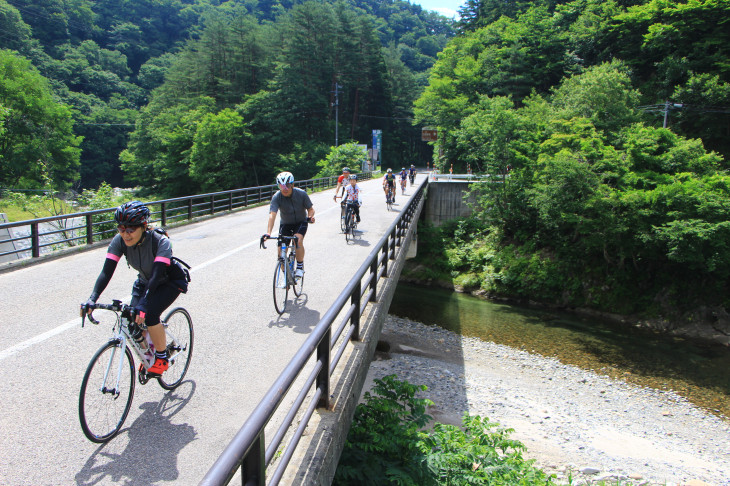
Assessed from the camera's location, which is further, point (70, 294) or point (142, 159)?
point (142, 159)

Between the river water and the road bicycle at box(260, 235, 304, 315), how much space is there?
12.9 metres

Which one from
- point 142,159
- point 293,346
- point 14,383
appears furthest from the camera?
point 142,159

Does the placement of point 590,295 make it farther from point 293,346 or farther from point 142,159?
point 142,159

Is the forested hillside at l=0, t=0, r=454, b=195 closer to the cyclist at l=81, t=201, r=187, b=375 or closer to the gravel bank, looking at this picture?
the gravel bank

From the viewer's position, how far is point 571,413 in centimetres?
1367

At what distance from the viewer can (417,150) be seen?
90.5m

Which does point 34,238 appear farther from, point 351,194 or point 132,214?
point 351,194

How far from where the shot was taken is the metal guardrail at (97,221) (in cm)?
1080

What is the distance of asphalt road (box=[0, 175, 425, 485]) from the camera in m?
3.80

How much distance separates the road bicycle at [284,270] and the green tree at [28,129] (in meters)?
44.5

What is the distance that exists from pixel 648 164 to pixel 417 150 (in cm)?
6793

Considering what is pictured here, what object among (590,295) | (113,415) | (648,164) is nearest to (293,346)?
(113,415)

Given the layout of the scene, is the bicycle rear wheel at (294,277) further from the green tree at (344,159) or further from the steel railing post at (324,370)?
the green tree at (344,159)

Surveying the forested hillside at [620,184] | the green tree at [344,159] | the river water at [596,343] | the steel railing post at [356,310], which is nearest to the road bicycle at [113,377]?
A: the steel railing post at [356,310]
